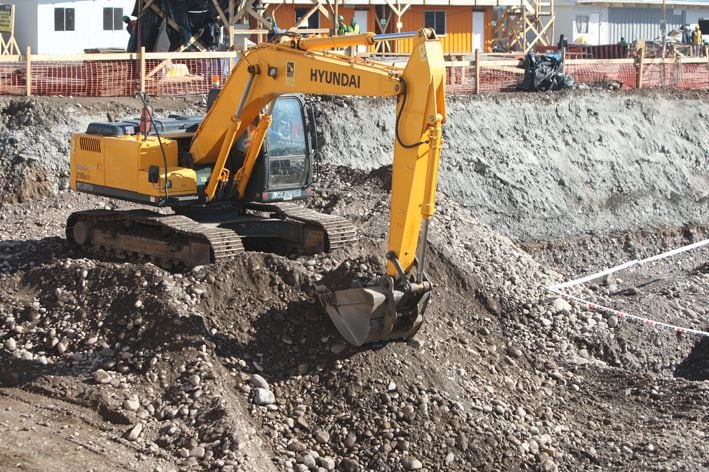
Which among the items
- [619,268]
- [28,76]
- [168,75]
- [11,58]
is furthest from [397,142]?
[168,75]

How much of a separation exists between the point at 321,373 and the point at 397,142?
102 inches

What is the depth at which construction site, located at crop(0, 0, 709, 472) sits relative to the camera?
11695mm

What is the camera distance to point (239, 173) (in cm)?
1556

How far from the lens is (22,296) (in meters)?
14.1

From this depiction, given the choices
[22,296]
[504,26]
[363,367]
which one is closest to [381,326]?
[363,367]

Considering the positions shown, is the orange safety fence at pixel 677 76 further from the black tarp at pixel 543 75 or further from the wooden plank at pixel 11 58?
the wooden plank at pixel 11 58

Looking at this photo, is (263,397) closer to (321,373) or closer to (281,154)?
(321,373)

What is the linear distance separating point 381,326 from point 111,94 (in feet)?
45.7

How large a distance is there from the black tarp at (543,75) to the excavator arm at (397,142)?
50.0ft

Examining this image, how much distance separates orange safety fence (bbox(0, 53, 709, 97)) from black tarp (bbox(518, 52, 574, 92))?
414 millimetres

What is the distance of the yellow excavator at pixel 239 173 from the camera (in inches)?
504

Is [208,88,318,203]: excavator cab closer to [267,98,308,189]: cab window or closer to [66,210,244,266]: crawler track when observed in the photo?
[267,98,308,189]: cab window

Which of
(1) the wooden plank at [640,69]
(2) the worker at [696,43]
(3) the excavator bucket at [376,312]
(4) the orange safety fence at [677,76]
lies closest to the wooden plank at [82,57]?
(3) the excavator bucket at [376,312]

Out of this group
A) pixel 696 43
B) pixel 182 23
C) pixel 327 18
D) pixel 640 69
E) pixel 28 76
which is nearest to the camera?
pixel 28 76
